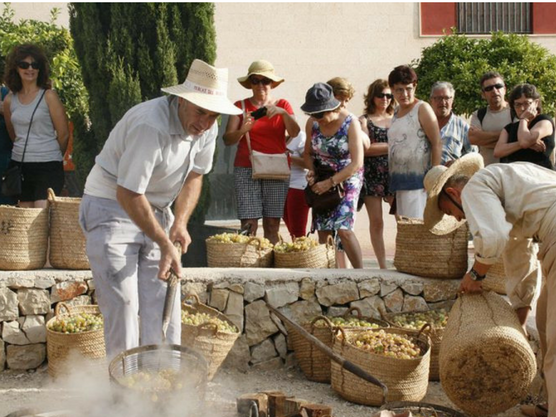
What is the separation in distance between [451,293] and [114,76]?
3.71 metres

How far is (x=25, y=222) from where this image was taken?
5871 mm

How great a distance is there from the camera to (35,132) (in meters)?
6.39

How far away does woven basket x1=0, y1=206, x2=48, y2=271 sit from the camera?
229 inches

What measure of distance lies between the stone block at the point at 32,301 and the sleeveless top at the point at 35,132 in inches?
46.9

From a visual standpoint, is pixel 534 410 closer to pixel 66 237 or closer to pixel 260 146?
pixel 260 146

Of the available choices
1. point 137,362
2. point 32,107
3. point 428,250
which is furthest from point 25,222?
point 428,250

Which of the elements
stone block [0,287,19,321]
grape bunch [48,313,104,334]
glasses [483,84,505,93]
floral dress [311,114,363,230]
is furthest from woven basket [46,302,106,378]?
glasses [483,84,505,93]

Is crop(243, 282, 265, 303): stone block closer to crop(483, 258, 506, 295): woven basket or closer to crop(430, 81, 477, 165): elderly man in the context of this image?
crop(483, 258, 506, 295): woven basket

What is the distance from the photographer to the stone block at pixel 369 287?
5965 mm

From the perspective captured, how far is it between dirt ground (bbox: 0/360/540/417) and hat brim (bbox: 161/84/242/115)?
5.56 ft

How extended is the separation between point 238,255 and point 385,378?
5.63 feet

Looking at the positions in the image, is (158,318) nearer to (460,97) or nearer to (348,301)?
(348,301)

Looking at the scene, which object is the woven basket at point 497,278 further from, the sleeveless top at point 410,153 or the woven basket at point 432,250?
the sleeveless top at point 410,153

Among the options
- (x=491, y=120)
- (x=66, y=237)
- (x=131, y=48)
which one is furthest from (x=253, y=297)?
(x=131, y=48)
